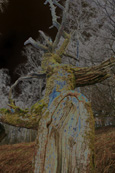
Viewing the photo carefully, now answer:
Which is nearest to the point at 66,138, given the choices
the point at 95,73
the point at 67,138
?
the point at 67,138

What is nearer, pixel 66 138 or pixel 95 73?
pixel 66 138

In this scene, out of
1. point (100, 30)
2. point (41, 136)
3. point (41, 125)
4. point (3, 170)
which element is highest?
point (100, 30)

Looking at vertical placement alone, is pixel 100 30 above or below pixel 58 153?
above

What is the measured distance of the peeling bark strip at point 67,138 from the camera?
1.08 metres

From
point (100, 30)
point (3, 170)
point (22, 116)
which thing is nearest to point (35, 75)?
point (22, 116)

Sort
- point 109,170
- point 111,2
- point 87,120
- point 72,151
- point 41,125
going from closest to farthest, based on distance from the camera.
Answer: point 72,151 → point 87,120 → point 41,125 → point 109,170 → point 111,2

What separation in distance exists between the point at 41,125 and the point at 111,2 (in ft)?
25.9

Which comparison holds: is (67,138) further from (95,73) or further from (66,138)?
(95,73)

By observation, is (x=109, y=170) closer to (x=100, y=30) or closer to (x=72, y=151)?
(x=72, y=151)

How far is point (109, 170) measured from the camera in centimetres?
208

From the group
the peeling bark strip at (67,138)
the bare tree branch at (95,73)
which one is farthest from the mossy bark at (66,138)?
the bare tree branch at (95,73)

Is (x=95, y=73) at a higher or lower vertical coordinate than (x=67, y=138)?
higher

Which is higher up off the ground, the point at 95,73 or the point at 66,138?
the point at 95,73

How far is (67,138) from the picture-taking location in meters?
1.21
